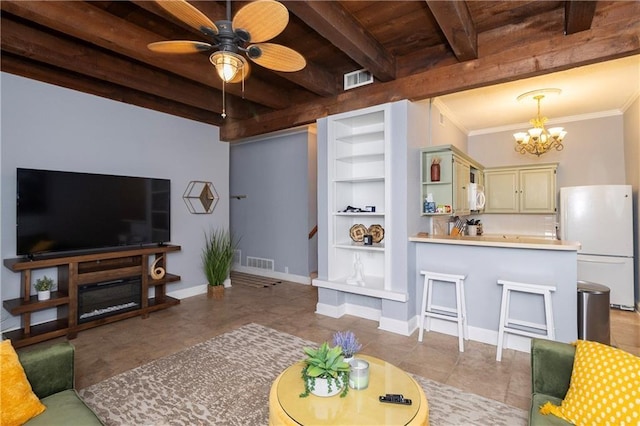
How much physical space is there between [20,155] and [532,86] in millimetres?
5755

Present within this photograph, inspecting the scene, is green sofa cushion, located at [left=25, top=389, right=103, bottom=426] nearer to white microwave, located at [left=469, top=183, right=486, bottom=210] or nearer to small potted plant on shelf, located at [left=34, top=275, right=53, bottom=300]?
small potted plant on shelf, located at [left=34, top=275, right=53, bottom=300]

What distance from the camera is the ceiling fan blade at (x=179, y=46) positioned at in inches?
76.7

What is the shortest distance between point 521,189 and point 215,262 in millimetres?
5144

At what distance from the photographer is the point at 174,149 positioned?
4.57 metres

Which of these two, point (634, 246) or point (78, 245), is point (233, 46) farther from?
point (634, 246)

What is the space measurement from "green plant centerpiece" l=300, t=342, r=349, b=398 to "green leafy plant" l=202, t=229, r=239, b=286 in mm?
3594

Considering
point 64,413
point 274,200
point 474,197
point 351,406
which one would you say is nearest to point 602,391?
point 351,406

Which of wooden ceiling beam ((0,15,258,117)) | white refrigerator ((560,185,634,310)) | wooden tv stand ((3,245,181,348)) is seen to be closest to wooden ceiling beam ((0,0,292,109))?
wooden ceiling beam ((0,15,258,117))

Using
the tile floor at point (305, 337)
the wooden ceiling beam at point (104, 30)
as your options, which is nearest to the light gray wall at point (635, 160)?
the tile floor at point (305, 337)

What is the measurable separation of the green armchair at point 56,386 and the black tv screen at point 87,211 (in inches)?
78.6

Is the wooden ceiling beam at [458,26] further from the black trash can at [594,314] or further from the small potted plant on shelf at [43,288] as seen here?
the small potted plant on shelf at [43,288]

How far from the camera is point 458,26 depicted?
2.42 metres

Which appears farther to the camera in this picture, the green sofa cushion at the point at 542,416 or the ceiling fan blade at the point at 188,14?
the ceiling fan blade at the point at 188,14

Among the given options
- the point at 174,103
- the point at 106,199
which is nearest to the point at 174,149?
the point at 174,103
